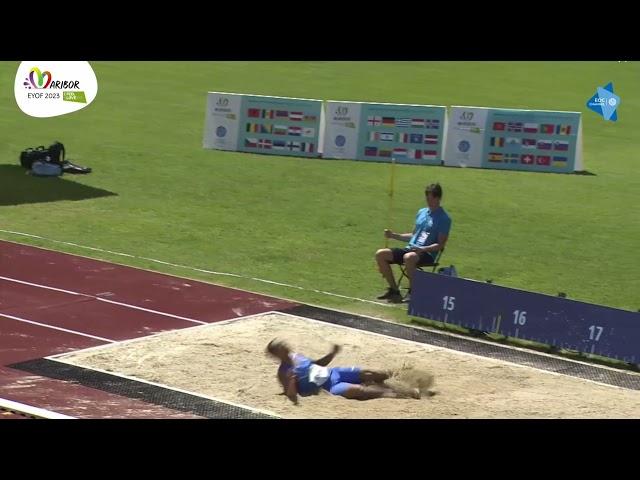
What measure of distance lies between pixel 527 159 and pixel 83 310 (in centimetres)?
1335

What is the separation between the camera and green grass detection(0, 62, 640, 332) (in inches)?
675

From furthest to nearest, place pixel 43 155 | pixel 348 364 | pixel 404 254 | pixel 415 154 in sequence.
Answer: pixel 415 154, pixel 43 155, pixel 404 254, pixel 348 364

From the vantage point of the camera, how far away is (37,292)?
1531cm

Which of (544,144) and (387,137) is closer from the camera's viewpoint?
(544,144)

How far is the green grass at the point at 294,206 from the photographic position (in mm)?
17141

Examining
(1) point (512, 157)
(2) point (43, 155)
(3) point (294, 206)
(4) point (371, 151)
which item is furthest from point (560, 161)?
(2) point (43, 155)

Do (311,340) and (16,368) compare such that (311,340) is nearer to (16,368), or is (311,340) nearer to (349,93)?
(16,368)

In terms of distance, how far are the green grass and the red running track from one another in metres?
0.62

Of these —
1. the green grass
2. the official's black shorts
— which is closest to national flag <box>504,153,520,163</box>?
the green grass

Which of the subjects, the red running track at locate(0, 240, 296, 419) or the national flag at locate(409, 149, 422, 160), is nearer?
the red running track at locate(0, 240, 296, 419)

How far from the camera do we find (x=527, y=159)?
25484mm

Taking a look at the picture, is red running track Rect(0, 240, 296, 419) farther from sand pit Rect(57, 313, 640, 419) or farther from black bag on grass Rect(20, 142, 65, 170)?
black bag on grass Rect(20, 142, 65, 170)

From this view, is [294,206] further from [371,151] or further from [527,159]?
[527,159]

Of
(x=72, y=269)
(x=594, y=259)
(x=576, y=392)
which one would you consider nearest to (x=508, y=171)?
(x=594, y=259)
